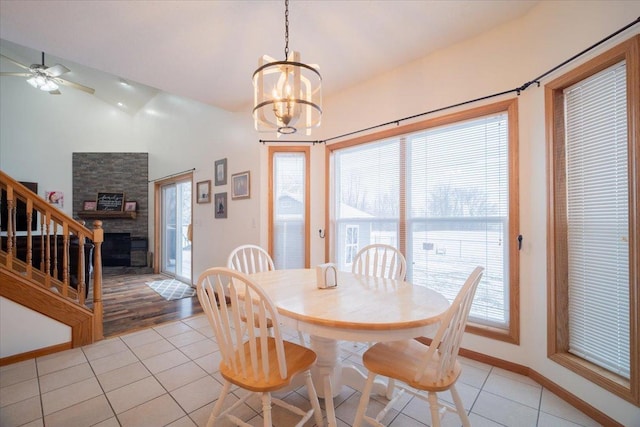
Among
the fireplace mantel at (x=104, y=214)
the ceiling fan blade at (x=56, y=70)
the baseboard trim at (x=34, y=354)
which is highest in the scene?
the ceiling fan blade at (x=56, y=70)

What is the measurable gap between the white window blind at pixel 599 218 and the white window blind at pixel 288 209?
239 cm

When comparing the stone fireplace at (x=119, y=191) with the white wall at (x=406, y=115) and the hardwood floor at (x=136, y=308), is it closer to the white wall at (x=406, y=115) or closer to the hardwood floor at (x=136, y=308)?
the white wall at (x=406, y=115)

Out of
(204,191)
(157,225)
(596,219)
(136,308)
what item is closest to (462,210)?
(596,219)

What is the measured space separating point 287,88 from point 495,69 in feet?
5.56

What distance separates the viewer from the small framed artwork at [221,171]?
3959mm

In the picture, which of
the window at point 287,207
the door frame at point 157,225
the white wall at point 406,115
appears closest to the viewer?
the white wall at point 406,115

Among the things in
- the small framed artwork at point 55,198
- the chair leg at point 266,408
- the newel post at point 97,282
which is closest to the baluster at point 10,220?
the newel post at point 97,282

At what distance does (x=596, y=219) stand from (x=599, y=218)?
2 cm

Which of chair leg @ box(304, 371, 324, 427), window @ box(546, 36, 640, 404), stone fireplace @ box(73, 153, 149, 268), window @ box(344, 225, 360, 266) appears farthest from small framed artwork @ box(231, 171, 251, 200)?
stone fireplace @ box(73, 153, 149, 268)

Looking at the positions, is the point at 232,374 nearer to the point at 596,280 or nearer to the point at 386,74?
the point at 596,280

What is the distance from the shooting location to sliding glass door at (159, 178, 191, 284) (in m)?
5.21

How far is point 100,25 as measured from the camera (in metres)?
2.03

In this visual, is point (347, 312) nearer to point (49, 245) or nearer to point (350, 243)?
point (350, 243)

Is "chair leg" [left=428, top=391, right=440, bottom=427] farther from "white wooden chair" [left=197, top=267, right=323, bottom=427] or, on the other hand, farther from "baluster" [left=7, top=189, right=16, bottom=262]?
"baluster" [left=7, top=189, right=16, bottom=262]
